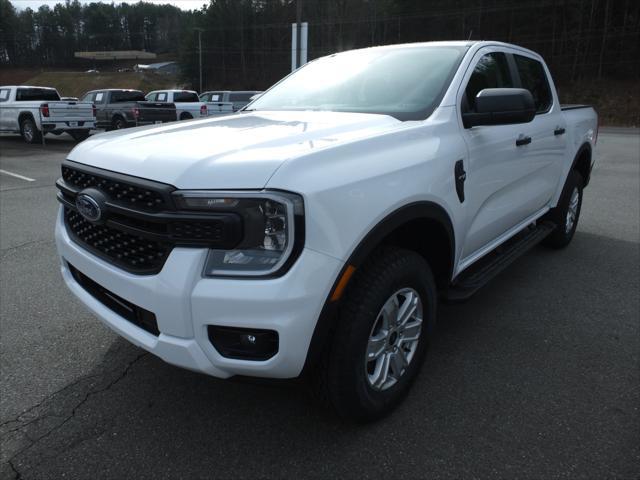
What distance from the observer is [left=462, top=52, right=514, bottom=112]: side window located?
9.88ft

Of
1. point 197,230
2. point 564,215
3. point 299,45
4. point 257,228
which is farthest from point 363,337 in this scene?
point 299,45

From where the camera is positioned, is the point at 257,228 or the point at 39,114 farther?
the point at 39,114

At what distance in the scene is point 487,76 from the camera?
3316 millimetres

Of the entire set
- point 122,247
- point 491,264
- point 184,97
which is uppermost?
point 184,97

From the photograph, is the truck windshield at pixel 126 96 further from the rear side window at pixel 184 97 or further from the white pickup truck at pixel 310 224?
the white pickup truck at pixel 310 224

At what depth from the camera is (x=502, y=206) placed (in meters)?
3.31

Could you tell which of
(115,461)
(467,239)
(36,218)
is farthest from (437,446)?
(36,218)

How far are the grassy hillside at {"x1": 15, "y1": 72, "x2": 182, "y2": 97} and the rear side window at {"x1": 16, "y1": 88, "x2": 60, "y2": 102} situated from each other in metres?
50.2

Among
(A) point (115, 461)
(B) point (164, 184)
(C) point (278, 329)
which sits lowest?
(A) point (115, 461)

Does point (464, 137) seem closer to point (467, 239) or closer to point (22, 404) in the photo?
point (467, 239)

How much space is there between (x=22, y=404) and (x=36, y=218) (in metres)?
4.46

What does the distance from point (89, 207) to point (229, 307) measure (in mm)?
855

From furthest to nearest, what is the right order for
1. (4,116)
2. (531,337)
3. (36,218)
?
(4,116), (36,218), (531,337)

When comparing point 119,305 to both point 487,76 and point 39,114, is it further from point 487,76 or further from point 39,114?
point 39,114
